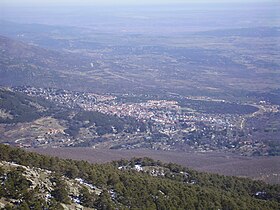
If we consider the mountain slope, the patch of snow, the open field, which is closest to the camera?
the patch of snow

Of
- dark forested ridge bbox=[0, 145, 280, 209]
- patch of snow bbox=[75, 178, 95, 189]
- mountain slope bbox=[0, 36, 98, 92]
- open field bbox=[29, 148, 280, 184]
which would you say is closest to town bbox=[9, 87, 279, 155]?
open field bbox=[29, 148, 280, 184]

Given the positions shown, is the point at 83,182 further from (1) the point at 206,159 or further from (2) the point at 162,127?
(2) the point at 162,127

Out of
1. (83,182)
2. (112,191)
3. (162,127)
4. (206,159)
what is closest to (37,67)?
(162,127)

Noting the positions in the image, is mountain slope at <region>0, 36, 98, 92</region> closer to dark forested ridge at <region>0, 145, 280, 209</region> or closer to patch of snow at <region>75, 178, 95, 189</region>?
dark forested ridge at <region>0, 145, 280, 209</region>

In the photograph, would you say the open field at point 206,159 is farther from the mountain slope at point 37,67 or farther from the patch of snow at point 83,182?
the mountain slope at point 37,67

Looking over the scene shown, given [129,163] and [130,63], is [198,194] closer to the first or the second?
[129,163]

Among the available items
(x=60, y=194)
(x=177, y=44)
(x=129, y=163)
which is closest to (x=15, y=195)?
(x=60, y=194)
